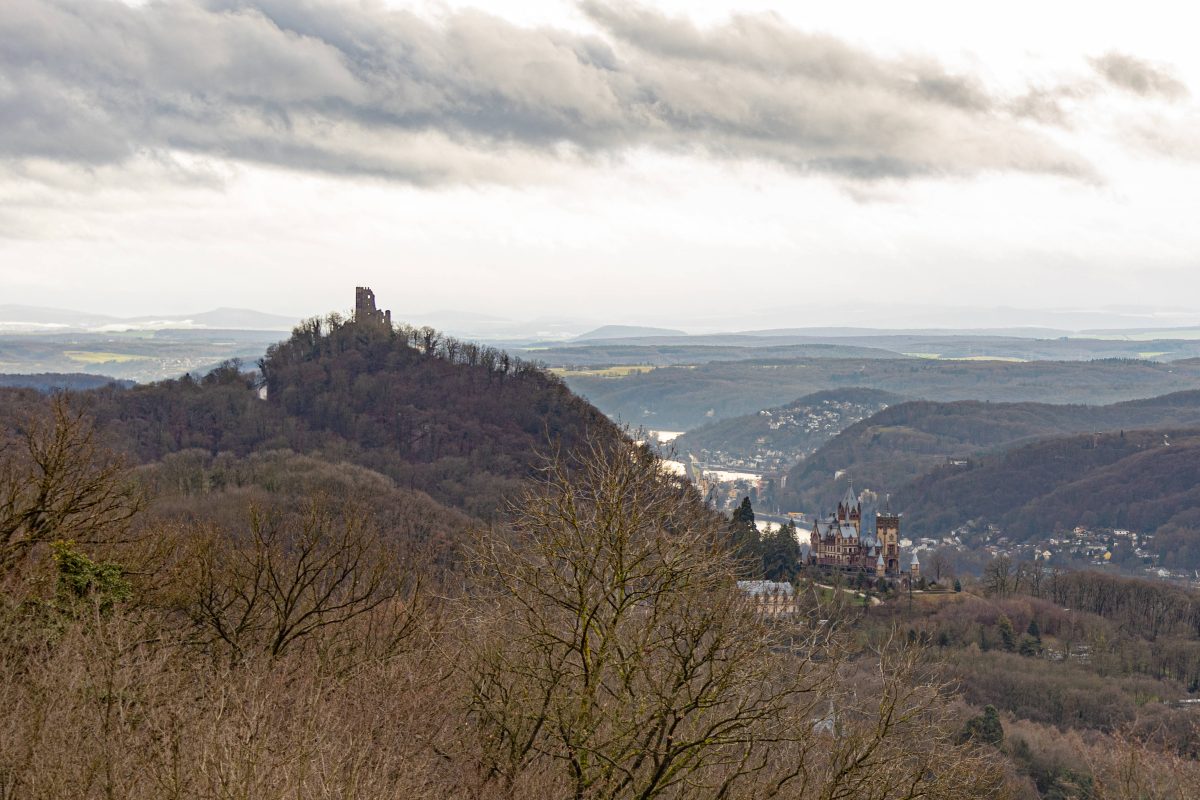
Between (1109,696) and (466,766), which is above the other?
(466,766)

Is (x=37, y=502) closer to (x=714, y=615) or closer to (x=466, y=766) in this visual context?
(x=466, y=766)

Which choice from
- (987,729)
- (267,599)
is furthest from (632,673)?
(987,729)

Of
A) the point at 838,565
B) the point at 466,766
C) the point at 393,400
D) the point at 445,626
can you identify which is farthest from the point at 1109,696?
the point at 393,400

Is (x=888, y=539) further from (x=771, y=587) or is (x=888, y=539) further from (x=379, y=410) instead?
(x=379, y=410)

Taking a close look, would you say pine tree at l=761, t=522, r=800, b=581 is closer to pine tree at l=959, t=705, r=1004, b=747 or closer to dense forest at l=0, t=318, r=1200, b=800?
pine tree at l=959, t=705, r=1004, b=747

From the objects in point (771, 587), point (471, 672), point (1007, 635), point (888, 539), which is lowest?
point (1007, 635)

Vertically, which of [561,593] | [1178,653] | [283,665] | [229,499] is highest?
[561,593]

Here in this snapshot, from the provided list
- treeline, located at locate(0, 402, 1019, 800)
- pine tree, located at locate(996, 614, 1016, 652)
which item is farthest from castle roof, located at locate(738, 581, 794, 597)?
pine tree, located at locate(996, 614, 1016, 652)
